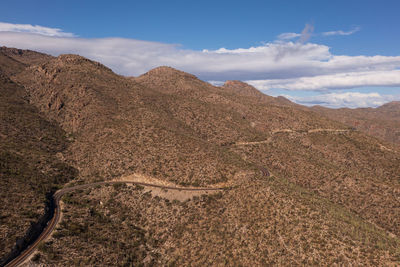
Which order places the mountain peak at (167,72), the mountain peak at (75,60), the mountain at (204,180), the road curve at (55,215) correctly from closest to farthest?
the road curve at (55,215), the mountain at (204,180), the mountain peak at (75,60), the mountain peak at (167,72)

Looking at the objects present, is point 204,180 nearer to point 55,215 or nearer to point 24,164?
point 55,215

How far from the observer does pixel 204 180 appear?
4903 centimetres

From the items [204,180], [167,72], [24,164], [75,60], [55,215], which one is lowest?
[55,215]

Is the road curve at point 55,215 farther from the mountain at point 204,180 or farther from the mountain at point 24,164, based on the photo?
the mountain at point 24,164

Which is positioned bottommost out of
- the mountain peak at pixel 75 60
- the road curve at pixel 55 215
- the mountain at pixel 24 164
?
the road curve at pixel 55 215

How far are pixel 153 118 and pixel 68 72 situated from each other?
52.6m

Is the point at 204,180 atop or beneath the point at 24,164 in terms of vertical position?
beneath

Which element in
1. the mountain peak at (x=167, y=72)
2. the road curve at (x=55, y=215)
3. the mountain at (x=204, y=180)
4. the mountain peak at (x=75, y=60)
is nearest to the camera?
the road curve at (x=55, y=215)

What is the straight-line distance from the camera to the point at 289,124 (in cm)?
9456

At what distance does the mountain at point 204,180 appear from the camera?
107ft

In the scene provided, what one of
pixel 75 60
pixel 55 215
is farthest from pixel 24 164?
pixel 75 60

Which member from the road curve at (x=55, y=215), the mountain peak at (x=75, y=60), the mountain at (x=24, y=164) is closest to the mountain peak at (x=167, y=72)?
the mountain peak at (x=75, y=60)

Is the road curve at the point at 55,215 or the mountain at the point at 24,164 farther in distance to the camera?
the mountain at the point at 24,164

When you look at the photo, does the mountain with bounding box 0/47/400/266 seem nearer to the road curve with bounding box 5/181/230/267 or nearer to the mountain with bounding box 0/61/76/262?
the mountain with bounding box 0/61/76/262
